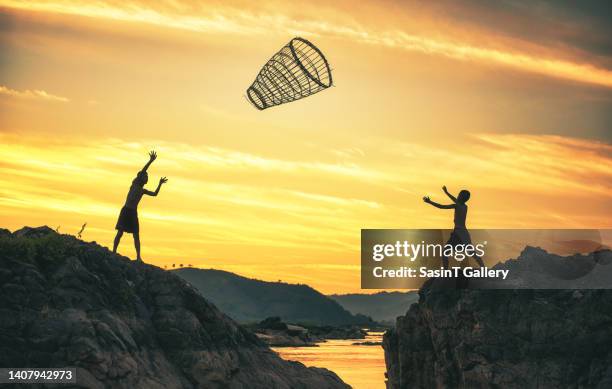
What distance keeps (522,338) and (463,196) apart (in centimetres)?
479

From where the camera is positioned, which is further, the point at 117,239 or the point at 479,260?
the point at 117,239

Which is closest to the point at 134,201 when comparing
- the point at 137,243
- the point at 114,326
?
the point at 137,243

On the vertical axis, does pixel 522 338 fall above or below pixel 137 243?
below

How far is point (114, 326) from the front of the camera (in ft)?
80.4

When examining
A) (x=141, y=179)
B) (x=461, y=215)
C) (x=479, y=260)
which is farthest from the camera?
(x=141, y=179)

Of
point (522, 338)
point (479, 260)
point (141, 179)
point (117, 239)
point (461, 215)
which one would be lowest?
point (522, 338)

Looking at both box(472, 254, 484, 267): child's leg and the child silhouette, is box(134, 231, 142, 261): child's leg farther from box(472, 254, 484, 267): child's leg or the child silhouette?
box(472, 254, 484, 267): child's leg

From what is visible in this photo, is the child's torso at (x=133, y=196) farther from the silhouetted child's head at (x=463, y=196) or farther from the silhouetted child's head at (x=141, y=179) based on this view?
the silhouetted child's head at (x=463, y=196)

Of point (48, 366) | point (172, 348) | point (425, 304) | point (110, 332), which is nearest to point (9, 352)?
point (48, 366)

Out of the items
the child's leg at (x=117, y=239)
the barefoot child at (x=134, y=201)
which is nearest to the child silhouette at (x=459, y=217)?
the barefoot child at (x=134, y=201)

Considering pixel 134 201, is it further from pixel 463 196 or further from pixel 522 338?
pixel 522 338

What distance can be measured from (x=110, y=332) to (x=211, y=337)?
4.61m

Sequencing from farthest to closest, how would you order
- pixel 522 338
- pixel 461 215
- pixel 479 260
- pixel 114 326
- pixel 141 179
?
pixel 141 179 < pixel 479 260 < pixel 461 215 < pixel 522 338 < pixel 114 326

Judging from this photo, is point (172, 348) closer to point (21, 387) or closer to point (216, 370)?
point (216, 370)
